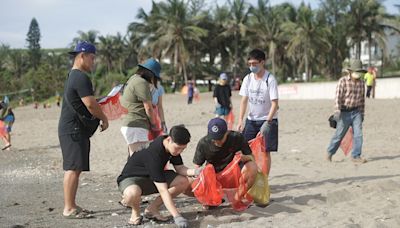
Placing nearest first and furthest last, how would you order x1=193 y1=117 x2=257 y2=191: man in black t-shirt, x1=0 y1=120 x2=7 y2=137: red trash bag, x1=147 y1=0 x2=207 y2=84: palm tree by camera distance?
x1=193 y1=117 x2=257 y2=191: man in black t-shirt
x1=0 y1=120 x2=7 y2=137: red trash bag
x1=147 y1=0 x2=207 y2=84: palm tree

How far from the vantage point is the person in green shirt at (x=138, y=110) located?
612 cm

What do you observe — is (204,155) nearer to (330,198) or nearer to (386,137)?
(330,198)

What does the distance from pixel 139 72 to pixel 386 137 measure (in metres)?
7.87

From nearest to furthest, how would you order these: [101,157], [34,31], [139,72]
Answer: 1. [139,72]
2. [101,157]
3. [34,31]

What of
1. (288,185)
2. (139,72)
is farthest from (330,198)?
(139,72)

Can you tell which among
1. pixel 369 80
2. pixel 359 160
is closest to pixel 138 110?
pixel 359 160

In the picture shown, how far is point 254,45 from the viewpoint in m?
55.7

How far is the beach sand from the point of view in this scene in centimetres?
514

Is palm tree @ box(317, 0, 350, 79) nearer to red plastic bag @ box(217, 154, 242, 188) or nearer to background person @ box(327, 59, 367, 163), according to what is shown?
background person @ box(327, 59, 367, 163)

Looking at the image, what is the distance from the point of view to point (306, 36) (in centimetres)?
5150

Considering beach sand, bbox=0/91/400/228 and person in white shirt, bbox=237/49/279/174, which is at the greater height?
person in white shirt, bbox=237/49/279/174

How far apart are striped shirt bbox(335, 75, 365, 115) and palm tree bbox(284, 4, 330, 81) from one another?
4312cm

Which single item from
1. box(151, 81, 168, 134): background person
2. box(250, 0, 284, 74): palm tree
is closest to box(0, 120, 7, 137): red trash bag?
box(151, 81, 168, 134): background person

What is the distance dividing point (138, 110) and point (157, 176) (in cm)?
139
